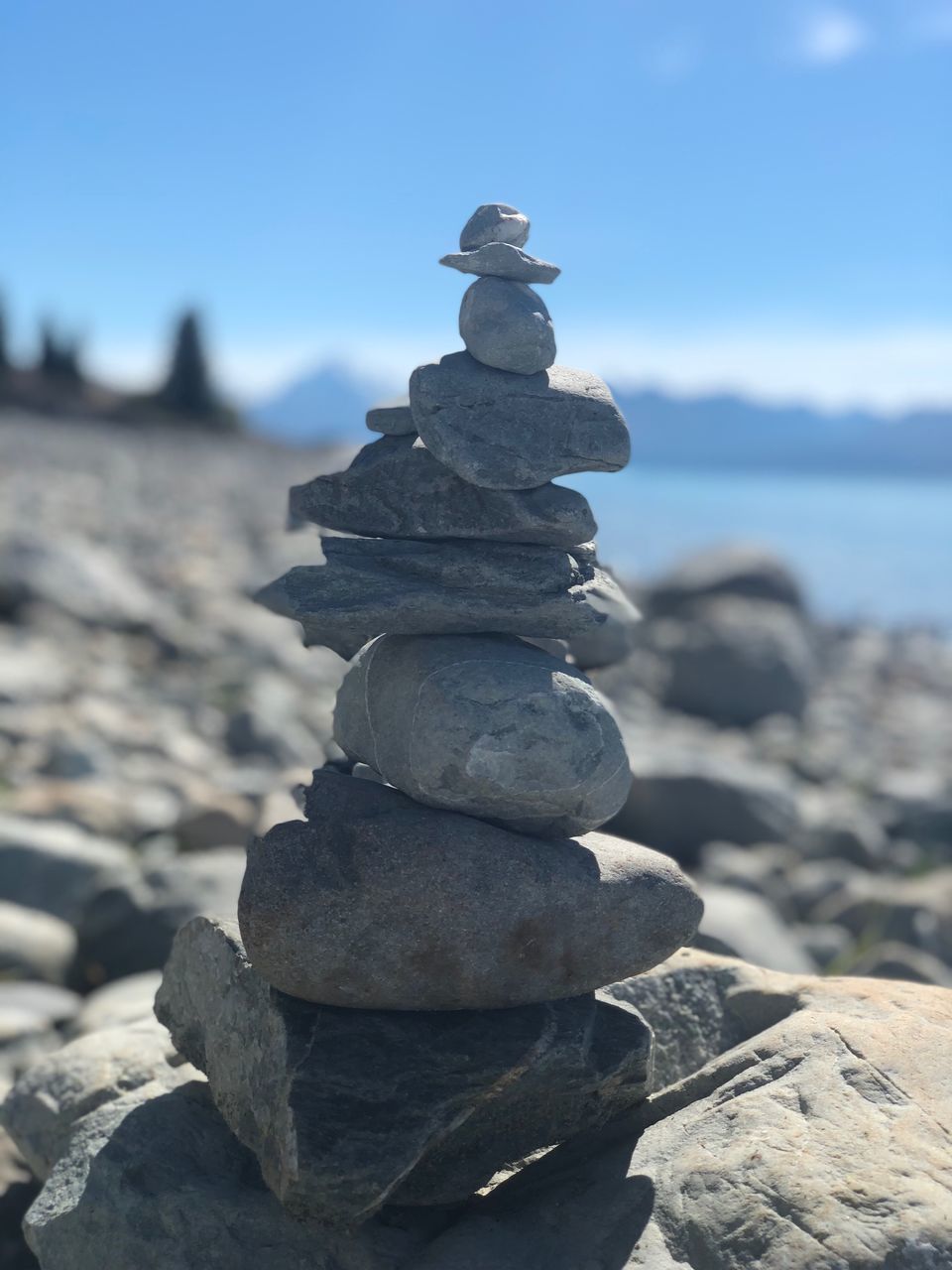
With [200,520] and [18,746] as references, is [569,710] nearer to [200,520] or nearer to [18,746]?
[18,746]

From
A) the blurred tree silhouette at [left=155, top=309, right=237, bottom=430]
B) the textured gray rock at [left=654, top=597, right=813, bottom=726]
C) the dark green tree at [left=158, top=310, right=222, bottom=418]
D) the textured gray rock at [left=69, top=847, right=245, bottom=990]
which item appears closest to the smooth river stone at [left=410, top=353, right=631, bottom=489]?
the textured gray rock at [left=69, top=847, right=245, bottom=990]

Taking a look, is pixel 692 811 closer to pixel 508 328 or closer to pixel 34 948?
pixel 34 948

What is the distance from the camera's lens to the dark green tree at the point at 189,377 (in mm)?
65812

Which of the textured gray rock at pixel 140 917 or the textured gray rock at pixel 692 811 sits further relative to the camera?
the textured gray rock at pixel 692 811

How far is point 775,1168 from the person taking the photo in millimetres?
3510

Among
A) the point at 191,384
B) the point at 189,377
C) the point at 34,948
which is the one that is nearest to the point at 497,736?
the point at 34,948

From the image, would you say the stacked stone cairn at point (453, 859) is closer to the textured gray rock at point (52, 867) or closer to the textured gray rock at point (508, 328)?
the textured gray rock at point (508, 328)

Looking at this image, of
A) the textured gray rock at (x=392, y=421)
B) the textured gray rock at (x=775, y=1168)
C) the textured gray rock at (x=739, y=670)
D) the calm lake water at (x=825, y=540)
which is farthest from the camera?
the calm lake water at (x=825, y=540)

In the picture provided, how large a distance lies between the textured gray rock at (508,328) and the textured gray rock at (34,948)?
4.40m

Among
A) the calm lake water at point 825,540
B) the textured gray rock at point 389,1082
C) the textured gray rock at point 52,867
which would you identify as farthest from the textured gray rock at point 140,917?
the calm lake water at point 825,540

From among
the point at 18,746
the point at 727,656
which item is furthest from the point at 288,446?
the point at 18,746

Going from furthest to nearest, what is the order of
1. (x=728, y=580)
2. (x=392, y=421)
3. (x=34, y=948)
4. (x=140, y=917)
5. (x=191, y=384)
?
(x=191, y=384)
(x=728, y=580)
(x=34, y=948)
(x=140, y=917)
(x=392, y=421)

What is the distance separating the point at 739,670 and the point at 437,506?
42.3 ft

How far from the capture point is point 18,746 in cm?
1022
